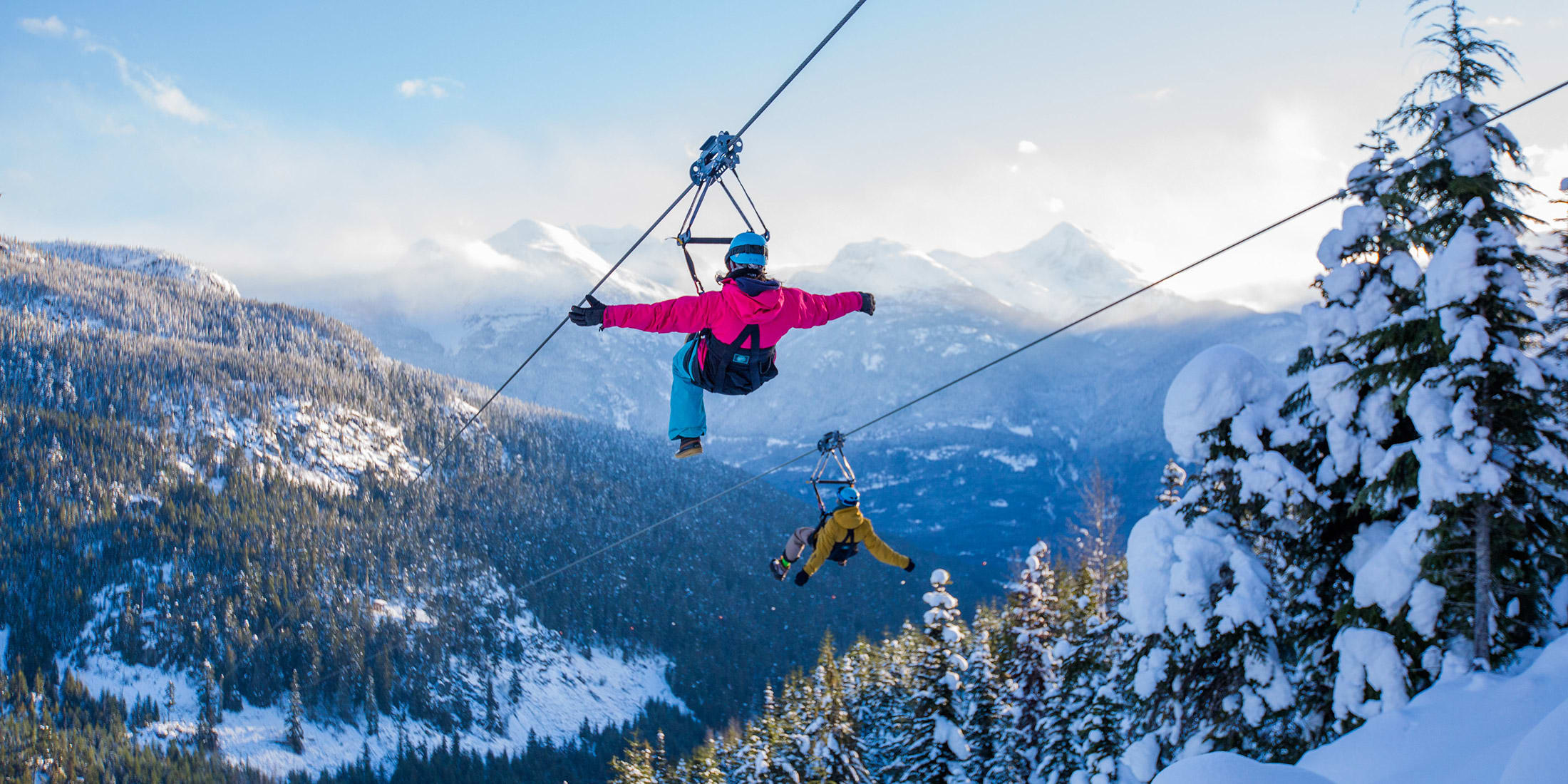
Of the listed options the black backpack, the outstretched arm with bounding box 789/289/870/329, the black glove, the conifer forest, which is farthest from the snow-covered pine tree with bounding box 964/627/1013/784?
the black glove

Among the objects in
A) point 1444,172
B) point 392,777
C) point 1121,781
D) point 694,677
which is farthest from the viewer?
point 694,677

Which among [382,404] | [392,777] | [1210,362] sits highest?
[382,404]

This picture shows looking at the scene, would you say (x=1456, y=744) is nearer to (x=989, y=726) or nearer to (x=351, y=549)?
(x=989, y=726)

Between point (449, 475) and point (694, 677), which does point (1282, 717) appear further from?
point (449, 475)

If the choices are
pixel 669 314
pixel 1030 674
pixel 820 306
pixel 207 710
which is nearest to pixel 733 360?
pixel 669 314

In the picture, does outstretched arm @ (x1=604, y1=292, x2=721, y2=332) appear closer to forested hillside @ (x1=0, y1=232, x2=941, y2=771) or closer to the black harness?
the black harness

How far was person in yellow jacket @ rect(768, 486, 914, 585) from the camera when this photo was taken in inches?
453

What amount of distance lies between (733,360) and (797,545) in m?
4.76

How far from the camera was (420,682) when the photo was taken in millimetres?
105438

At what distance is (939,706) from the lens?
2112cm

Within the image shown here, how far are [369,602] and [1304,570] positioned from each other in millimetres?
123191

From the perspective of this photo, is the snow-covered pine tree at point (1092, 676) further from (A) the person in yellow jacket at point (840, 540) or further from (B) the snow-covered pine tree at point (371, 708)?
(B) the snow-covered pine tree at point (371, 708)

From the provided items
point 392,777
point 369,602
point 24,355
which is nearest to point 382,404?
point 24,355

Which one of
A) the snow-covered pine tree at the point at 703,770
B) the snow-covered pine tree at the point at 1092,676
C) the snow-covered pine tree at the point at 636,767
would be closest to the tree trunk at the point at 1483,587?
the snow-covered pine tree at the point at 1092,676
